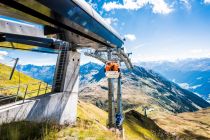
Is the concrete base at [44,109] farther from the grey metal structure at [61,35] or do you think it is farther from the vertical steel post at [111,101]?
the vertical steel post at [111,101]

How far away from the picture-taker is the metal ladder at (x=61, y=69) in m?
21.7

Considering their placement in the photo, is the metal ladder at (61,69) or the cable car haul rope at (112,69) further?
the metal ladder at (61,69)

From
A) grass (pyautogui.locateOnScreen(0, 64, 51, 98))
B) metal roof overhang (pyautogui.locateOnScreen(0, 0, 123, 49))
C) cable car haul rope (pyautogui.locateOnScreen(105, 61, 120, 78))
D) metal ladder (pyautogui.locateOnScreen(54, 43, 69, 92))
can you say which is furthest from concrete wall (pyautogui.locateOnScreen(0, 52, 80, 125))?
metal roof overhang (pyautogui.locateOnScreen(0, 0, 123, 49))

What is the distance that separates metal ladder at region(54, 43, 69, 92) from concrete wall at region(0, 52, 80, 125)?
40 cm

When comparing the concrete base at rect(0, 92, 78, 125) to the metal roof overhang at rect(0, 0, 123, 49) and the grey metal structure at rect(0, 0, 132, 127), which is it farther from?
the metal roof overhang at rect(0, 0, 123, 49)

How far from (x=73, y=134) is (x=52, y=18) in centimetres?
596

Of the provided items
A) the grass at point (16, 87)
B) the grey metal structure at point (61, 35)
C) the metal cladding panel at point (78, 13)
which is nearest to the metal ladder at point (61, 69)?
the grey metal structure at point (61, 35)

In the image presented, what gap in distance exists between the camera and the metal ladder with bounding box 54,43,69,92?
2170 cm

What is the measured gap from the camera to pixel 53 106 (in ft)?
63.1

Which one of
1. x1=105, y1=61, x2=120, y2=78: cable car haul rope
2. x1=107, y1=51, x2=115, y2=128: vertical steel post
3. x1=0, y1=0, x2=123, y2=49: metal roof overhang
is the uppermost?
x1=0, y1=0, x2=123, y2=49: metal roof overhang

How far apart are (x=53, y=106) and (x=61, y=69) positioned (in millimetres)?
4136

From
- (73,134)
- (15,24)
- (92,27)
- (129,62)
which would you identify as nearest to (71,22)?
(92,27)

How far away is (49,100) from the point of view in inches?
728

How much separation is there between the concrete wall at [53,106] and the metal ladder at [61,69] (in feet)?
1.30
